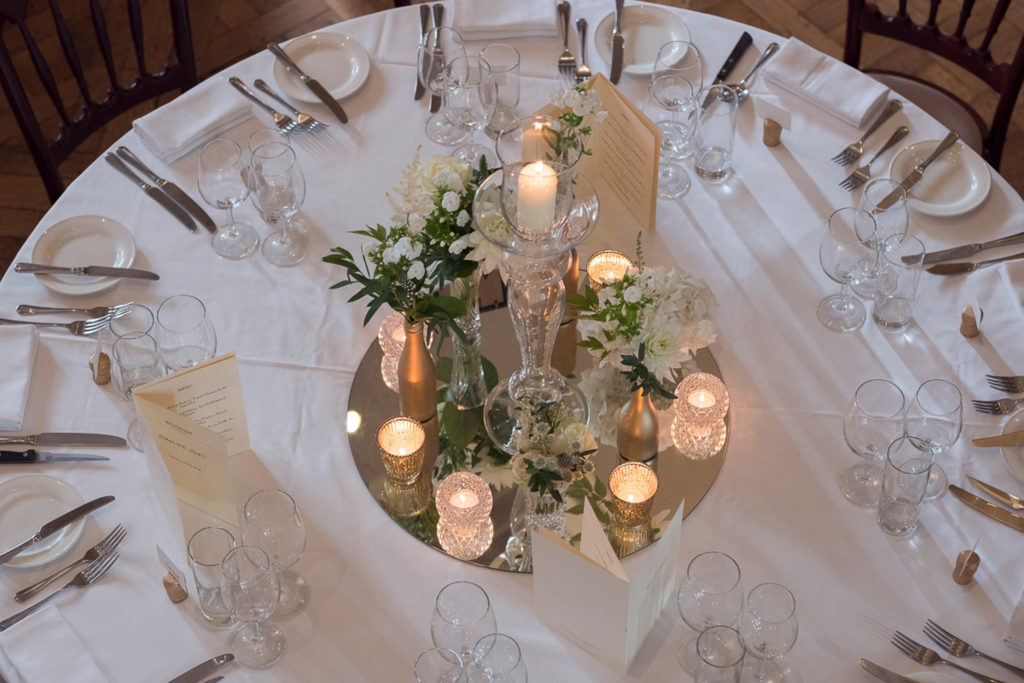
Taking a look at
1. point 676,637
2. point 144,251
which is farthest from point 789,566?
point 144,251

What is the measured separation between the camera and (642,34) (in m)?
2.63

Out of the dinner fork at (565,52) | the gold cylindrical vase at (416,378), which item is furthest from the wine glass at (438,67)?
the gold cylindrical vase at (416,378)

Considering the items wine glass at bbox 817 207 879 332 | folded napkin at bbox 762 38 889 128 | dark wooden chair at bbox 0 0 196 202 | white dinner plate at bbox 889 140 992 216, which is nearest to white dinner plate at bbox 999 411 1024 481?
wine glass at bbox 817 207 879 332

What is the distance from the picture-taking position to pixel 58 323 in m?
2.15

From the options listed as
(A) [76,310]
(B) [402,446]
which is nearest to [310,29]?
(A) [76,310]

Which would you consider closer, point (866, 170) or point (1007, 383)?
point (1007, 383)

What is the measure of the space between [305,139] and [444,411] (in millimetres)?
860

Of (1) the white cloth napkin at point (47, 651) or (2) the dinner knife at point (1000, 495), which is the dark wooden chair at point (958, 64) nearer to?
(2) the dinner knife at point (1000, 495)

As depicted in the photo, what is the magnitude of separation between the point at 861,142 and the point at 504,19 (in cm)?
94

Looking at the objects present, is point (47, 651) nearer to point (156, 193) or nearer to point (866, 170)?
point (156, 193)

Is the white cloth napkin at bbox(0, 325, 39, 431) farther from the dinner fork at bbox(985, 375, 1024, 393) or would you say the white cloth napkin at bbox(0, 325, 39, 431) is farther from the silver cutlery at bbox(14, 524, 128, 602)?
the dinner fork at bbox(985, 375, 1024, 393)

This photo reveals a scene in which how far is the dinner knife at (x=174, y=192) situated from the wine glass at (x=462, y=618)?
3.62 feet

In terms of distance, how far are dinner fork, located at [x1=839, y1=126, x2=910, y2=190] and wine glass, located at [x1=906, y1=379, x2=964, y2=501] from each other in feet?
1.94

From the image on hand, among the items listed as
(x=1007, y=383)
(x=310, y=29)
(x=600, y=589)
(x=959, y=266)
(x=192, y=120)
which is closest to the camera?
(x=600, y=589)
